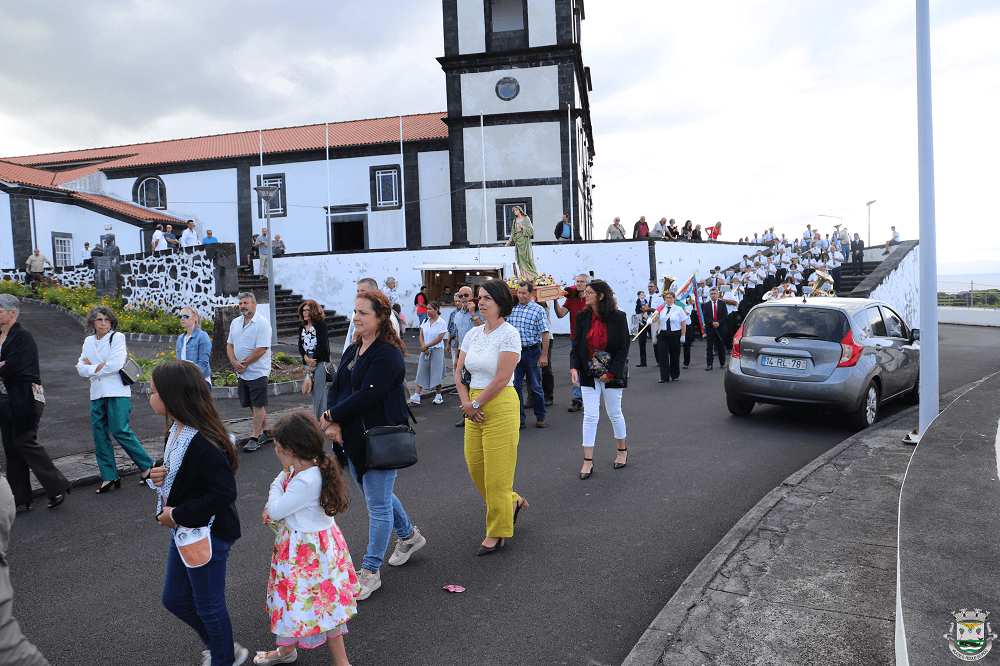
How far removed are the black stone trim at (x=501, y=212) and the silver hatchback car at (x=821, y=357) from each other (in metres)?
21.4

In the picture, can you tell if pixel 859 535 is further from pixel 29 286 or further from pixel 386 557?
pixel 29 286

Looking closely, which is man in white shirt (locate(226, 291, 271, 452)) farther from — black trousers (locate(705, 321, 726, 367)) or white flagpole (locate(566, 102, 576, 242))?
white flagpole (locate(566, 102, 576, 242))

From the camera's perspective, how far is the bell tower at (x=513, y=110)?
95.1 feet

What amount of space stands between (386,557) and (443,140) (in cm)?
3056

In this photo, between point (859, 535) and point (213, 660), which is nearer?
point (213, 660)

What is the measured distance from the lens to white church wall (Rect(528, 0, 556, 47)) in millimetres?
28881

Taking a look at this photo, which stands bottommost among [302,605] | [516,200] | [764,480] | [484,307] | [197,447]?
[764,480]

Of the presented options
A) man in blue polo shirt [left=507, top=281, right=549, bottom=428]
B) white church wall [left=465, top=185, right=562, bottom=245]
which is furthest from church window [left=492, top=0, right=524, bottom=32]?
man in blue polo shirt [left=507, top=281, right=549, bottom=428]

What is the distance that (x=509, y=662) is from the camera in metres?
3.40

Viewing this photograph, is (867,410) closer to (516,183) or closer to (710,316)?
(710,316)

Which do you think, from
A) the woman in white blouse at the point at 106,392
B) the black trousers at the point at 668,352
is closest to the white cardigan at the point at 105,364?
the woman in white blouse at the point at 106,392

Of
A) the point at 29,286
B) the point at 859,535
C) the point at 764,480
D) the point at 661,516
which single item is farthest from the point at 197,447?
the point at 29,286

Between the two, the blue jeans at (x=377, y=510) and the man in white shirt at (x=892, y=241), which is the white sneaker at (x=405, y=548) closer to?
the blue jeans at (x=377, y=510)

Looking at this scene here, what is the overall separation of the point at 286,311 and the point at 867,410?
62.9 ft
